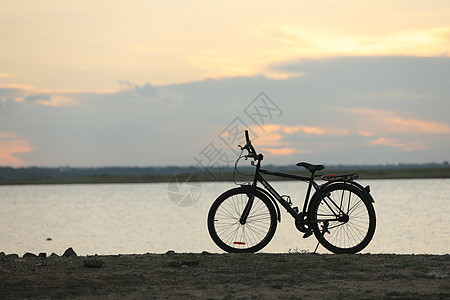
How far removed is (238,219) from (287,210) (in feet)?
2.50

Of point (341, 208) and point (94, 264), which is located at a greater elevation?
point (341, 208)

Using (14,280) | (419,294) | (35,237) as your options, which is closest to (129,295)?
(14,280)

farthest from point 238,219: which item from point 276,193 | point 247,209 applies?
point 276,193

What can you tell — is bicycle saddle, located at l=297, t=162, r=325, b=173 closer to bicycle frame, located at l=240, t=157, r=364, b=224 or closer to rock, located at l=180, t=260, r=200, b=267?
bicycle frame, located at l=240, t=157, r=364, b=224

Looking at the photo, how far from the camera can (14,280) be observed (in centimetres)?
788

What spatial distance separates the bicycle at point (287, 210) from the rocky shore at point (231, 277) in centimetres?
42

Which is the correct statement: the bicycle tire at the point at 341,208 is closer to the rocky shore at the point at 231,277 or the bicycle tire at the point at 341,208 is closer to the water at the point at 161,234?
the rocky shore at the point at 231,277

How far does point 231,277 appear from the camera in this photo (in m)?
7.93

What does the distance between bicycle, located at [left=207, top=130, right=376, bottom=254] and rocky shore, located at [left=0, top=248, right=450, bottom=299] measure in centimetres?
42

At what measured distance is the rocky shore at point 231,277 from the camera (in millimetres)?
7148

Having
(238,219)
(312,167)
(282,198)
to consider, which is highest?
(312,167)

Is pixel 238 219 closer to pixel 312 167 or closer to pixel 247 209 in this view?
pixel 247 209

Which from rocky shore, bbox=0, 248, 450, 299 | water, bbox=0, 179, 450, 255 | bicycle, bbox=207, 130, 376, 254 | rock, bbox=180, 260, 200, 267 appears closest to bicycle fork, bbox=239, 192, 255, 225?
bicycle, bbox=207, 130, 376, 254

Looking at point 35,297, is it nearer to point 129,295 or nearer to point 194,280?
point 129,295
